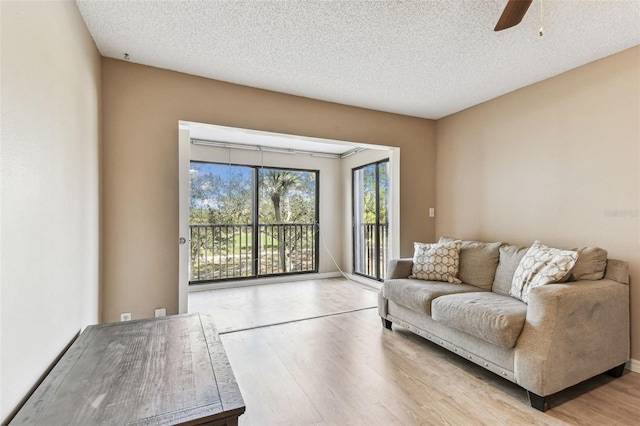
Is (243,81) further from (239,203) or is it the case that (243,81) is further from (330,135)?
(239,203)

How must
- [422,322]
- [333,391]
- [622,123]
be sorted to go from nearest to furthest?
[333,391] < [622,123] < [422,322]

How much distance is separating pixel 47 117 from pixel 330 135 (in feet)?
8.31

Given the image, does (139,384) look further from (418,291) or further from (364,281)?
(364,281)

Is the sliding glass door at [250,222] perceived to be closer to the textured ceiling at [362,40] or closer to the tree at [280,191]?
the tree at [280,191]

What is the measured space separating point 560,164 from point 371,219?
2.82 metres

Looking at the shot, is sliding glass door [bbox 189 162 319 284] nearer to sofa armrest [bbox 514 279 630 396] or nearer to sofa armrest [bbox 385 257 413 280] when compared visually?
sofa armrest [bbox 385 257 413 280]

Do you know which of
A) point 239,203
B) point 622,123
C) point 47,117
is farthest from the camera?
point 239,203

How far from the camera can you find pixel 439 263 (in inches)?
121

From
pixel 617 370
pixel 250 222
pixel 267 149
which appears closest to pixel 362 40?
pixel 617 370

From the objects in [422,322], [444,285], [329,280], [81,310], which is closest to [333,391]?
[422,322]

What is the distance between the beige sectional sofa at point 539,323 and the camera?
1.83 metres

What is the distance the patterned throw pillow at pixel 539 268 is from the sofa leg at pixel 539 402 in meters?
0.62

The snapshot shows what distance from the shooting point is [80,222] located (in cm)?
192

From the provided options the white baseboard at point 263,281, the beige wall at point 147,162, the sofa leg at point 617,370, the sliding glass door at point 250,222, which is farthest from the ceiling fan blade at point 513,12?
the white baseboard at point 263,281
